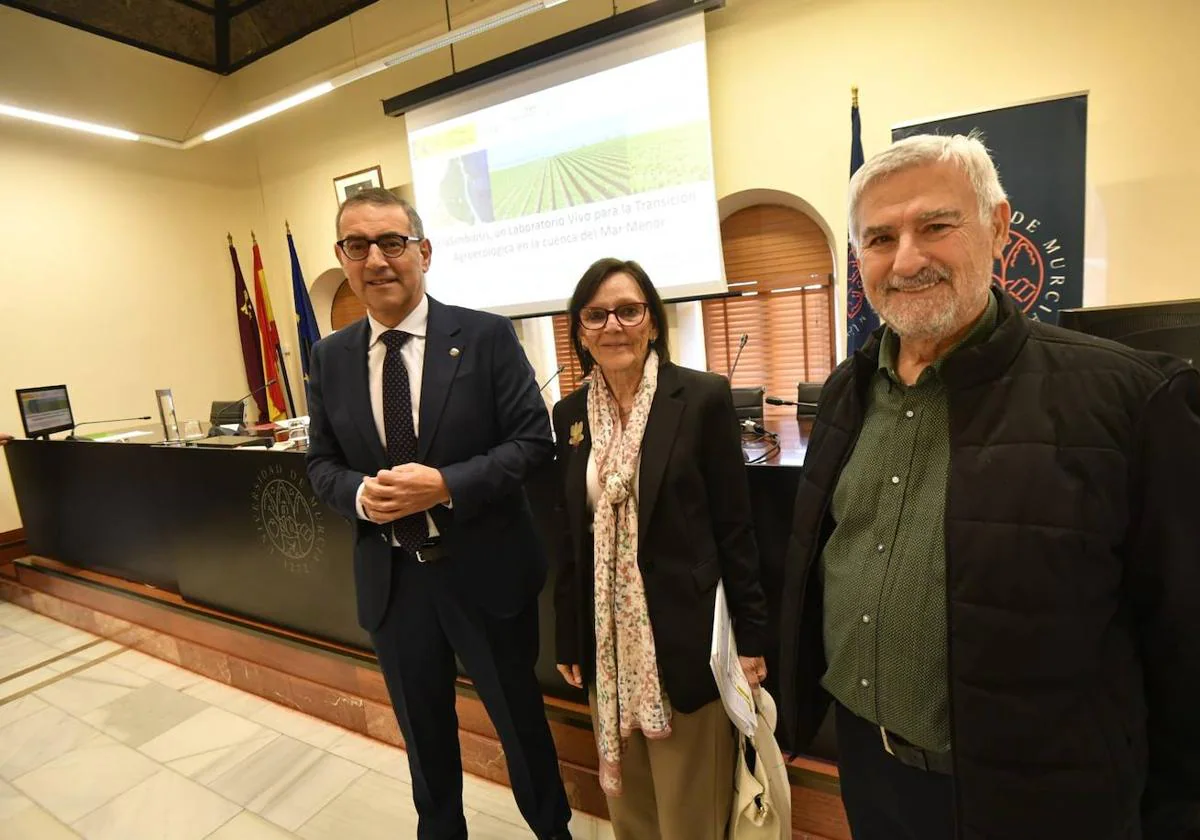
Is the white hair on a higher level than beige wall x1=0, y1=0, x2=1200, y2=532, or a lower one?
lower

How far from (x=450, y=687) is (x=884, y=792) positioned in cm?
107

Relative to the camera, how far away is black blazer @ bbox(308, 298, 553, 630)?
1382mm

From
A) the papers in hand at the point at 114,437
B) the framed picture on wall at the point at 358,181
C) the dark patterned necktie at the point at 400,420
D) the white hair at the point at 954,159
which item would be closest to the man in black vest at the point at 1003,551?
the white hair at the point at 954,159

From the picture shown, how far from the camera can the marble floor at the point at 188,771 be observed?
1946mm

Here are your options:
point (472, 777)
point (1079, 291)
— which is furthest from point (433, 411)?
point (1079, 291)

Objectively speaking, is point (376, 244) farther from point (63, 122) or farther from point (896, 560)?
point (63, 122)

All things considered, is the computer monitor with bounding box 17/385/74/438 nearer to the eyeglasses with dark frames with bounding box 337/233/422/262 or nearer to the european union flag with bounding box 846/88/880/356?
the eyeglasses with dark frames with bounding box 337/233/422/262

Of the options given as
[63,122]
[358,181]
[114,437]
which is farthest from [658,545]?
[63,122]

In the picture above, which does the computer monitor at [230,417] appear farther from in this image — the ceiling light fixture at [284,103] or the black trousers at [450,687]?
the black trousers at [450,687]

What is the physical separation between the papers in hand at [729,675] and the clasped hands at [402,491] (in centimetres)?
65

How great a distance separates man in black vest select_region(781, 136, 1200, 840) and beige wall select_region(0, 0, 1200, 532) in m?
3.54

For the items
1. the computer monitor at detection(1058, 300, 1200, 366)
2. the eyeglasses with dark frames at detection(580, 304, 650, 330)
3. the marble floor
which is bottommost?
the marble floor

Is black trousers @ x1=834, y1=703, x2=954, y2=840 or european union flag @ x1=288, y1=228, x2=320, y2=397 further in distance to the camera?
european union flag @ x1=288, y1=228, x2=320, y2=397

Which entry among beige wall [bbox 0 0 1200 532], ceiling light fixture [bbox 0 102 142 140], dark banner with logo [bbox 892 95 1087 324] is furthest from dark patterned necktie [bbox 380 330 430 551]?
ceiling light fixture [bbox 0 102 142 140]
